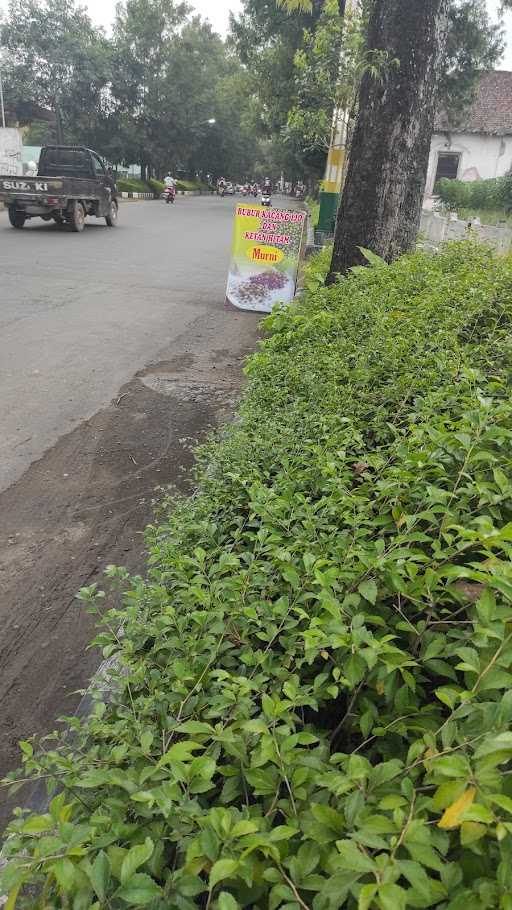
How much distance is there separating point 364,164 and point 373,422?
16.0 feet

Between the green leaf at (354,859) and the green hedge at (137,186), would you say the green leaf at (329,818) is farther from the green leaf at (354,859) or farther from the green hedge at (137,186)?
the green hedge at (137,186)

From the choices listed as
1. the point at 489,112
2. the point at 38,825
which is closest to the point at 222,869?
the point at 38,825

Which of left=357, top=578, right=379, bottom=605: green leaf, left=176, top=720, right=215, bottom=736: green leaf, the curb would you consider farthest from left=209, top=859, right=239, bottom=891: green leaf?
the curb

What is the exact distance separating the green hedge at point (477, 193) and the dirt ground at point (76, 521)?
2603cm

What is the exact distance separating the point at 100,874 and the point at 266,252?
9201 millimetres

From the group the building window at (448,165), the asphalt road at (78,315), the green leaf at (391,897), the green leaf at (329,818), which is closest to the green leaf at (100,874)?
the green leaf at (329,818)

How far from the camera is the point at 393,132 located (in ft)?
22.5

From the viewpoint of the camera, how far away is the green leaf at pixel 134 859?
1.16 m

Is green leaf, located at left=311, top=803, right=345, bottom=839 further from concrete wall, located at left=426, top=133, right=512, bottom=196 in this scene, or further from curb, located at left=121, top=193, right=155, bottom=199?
curb, located at left=121, top=193, right=155, bottom=199

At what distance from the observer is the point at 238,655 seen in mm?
1858

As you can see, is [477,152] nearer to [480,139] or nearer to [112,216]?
[480,139]

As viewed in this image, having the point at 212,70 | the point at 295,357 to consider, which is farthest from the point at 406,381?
the point at 212,70

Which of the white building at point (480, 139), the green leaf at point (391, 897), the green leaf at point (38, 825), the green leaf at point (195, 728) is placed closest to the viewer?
the green leaf at point (391, 897)

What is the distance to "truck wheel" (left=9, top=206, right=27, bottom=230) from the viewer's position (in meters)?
17.6
